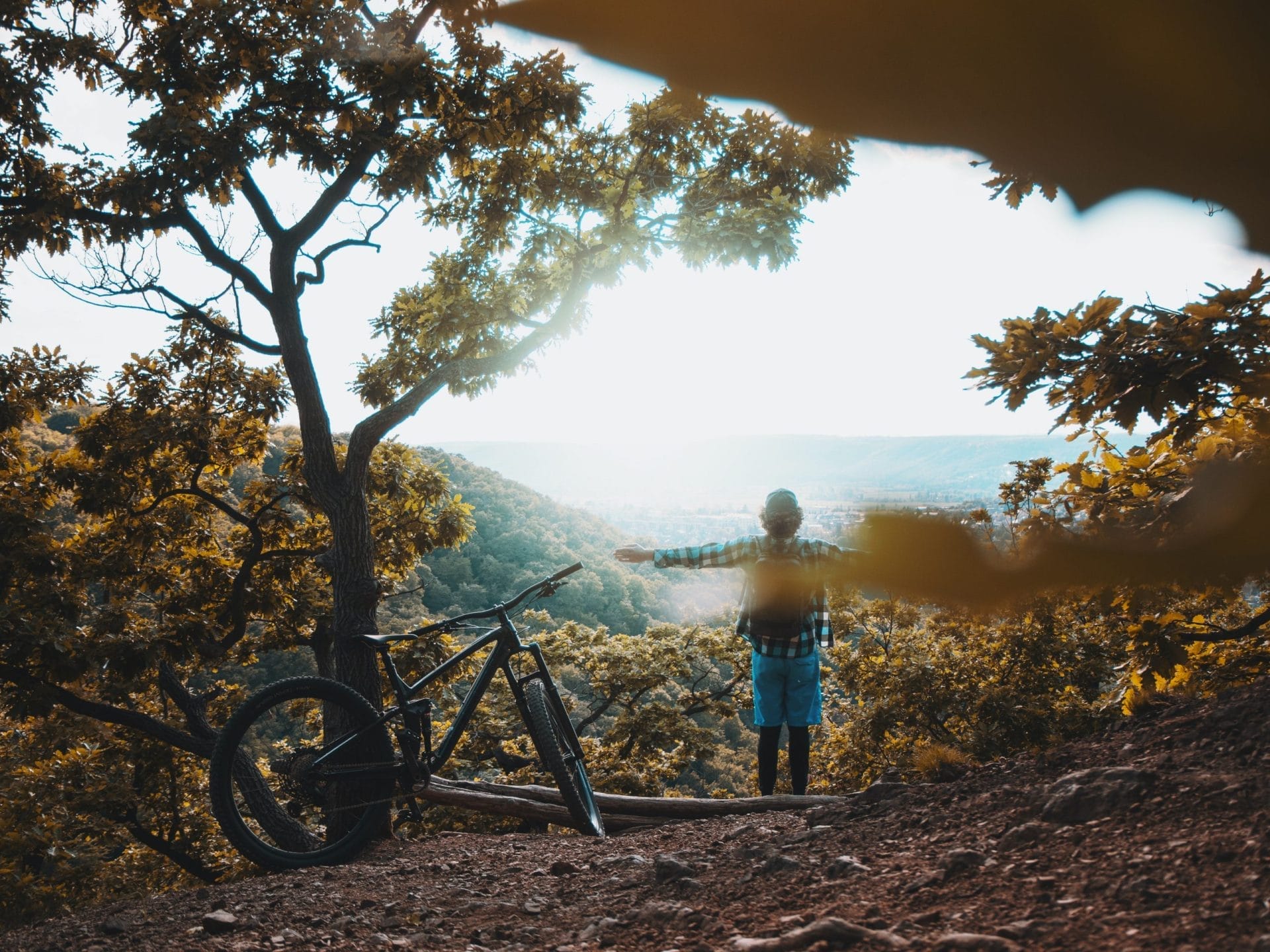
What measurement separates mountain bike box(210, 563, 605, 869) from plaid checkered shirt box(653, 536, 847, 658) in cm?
73

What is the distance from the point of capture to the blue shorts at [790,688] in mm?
4492

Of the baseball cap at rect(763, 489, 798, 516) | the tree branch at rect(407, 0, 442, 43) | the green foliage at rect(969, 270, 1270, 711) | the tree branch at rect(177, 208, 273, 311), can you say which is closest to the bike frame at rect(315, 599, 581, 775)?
the baseball cap at rect(763, 489, 798, 516)

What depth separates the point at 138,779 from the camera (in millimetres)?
11305

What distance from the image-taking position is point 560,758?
403 cm

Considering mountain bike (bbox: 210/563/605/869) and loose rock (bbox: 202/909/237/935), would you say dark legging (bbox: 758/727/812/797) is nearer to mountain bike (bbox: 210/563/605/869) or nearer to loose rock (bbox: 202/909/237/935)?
mountain bike (bbox: 210/563/605/869)

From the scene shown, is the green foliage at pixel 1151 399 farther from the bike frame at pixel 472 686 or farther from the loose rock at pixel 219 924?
the loose rock at pixel 219 924

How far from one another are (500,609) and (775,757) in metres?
2.06

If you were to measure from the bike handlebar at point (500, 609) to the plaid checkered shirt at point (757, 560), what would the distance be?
24.5 inches

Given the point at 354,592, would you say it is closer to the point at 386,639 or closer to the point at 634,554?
the point at 386,639

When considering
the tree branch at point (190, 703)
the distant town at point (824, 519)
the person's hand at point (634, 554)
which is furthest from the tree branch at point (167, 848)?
the person's hand at point (634, 554)

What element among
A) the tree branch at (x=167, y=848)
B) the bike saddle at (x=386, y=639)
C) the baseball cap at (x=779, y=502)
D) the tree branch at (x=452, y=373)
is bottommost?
the tree branch at (x=167, y=848)

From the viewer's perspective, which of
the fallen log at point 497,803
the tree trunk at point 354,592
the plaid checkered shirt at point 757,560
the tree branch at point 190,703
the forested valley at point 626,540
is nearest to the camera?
the forested valley at point 626,540

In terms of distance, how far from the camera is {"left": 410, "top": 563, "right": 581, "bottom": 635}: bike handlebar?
151 inches

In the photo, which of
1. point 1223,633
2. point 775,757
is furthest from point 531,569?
point 1223,633
